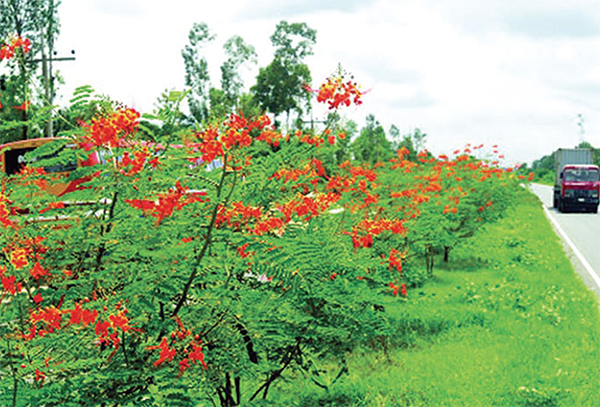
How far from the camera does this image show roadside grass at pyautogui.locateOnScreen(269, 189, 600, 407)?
552cm

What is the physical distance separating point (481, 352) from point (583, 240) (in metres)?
13.4

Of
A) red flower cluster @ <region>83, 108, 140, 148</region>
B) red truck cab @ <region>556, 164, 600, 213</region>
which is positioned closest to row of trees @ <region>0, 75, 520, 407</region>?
red flower cluster @ <region>83, 108, 140, 148</region>

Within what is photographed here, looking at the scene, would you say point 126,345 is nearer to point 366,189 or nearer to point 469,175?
point 366,189

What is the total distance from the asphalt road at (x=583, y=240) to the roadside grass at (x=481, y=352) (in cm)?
144

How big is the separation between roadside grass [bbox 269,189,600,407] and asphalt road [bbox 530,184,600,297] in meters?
1.44

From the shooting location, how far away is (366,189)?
8.12 metres

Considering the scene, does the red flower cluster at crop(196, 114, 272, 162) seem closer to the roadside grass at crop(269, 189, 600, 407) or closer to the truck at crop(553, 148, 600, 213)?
the roadside grass at crop(269, 189, 600, 407)

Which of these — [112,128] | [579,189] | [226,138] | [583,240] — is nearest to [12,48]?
[112,128]

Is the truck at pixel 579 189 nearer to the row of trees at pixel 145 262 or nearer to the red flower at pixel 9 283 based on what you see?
the row of trees at pixel 145 262

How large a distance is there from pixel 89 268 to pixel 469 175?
1309cm

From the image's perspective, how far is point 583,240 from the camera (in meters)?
18.8

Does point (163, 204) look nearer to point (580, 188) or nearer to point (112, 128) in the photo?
point (112, 128)

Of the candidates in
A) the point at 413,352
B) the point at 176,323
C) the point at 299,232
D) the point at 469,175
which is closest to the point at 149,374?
the point at 176,323

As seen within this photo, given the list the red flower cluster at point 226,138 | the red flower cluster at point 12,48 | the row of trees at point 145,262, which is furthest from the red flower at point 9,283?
the red flower cluster at point 12,48
